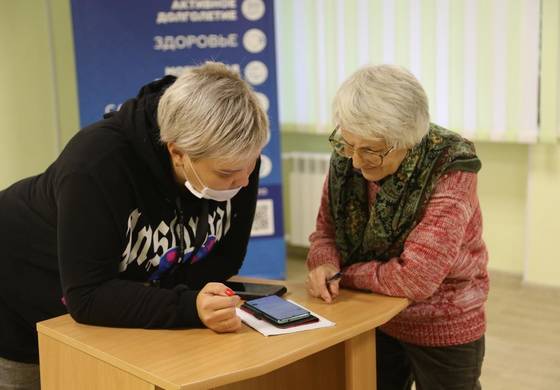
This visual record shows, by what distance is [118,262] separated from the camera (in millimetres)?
1737

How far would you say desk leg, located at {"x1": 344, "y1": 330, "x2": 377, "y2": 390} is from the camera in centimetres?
180

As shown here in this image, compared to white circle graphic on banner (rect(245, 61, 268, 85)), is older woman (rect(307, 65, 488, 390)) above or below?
below

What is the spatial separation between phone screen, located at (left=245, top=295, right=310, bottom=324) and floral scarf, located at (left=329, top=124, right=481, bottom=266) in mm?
297

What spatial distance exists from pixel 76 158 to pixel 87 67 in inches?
88.0

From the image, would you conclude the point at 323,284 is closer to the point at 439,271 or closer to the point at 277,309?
the point at 277,309

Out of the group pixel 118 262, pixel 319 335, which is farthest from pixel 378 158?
pixel 118 262

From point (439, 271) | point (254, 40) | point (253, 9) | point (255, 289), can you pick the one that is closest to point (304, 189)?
point (254, 40)

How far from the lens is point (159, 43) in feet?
12.6

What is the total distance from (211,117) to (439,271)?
26.3 inches

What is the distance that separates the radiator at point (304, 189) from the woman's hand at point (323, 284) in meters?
2.78

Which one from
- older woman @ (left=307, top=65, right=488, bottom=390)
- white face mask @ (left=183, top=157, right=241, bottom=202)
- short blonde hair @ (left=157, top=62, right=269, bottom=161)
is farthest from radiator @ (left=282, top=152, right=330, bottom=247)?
short blonde hair @ (left=157, top=62, right=269, bottom=161)

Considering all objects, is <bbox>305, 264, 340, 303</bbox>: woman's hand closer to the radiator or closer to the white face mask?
the white face mask

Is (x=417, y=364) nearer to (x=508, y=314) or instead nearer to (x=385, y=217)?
(x=385, y=217)

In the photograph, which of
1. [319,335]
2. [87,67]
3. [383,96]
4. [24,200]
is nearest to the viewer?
[319,335]
